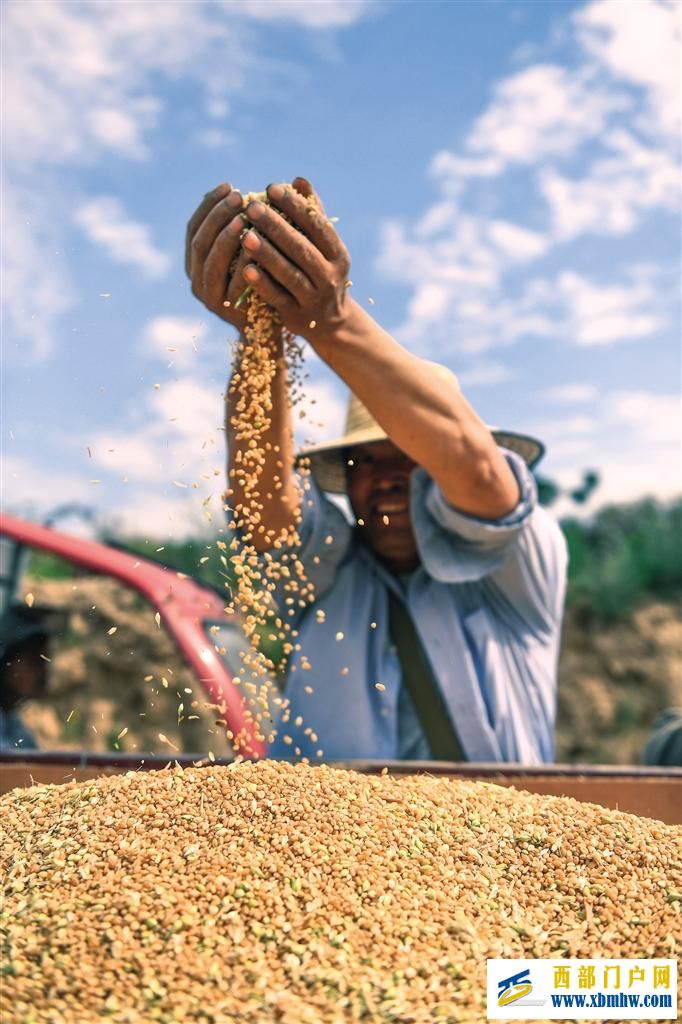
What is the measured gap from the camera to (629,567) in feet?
42.2

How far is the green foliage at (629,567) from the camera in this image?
496 inches

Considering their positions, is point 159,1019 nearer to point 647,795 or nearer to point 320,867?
point 320,867

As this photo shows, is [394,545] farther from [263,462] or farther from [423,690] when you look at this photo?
[263,462]

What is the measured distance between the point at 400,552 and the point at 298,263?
43.9 inches

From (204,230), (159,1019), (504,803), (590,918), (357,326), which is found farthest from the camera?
(357,326)

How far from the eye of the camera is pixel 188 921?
4.29ft

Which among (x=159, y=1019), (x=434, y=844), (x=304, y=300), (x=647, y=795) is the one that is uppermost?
(x=304, y=300)

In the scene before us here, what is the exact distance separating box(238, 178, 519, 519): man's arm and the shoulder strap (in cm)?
43

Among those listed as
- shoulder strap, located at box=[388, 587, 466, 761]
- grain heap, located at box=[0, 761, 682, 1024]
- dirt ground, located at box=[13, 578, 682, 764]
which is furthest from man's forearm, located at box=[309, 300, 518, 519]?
dirt ground, located at box=[13, 578, 682, 764]

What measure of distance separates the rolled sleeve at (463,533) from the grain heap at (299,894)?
2.78 ft

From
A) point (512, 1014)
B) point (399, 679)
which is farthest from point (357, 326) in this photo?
point (512, 1014)

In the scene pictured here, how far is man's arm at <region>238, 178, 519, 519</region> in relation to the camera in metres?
2.01

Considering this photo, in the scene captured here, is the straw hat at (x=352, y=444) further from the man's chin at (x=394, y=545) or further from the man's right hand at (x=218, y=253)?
the man's right hand at (x=218, y=253)

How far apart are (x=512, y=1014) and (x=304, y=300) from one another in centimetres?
151
